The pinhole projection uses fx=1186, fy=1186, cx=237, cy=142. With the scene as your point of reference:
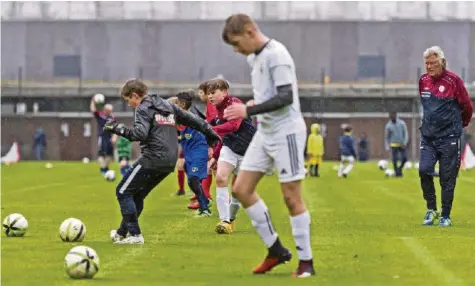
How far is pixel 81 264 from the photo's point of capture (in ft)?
32.5

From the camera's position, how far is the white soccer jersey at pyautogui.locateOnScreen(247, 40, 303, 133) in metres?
9.86

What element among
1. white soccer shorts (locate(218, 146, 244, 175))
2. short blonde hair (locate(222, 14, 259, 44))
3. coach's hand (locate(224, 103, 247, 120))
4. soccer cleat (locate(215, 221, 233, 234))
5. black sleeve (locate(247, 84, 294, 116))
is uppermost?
short blonde hair (locate(222, 14, 259, 44))

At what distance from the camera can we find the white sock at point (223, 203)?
49.1 feet

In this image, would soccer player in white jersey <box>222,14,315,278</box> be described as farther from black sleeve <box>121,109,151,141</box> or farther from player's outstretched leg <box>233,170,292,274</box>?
black sleeve <box>121,109,151,141</box>

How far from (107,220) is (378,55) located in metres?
60.4

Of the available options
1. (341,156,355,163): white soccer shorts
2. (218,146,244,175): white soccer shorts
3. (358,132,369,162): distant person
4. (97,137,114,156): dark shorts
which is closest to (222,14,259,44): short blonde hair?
(218,146,244,175): white soccer shorts

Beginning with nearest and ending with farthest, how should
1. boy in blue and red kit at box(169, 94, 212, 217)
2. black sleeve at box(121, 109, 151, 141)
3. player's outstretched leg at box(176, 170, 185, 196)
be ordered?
1. black sleeve at box(121, 109, 151, 141)
2. boy in blue and red kit at box(169, 94, 212, 217)
3. player's outstretched leg at box(176, 170, 185, 196)

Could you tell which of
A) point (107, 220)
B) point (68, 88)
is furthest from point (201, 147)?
A: point (68, 88)

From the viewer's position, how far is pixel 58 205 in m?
21.8

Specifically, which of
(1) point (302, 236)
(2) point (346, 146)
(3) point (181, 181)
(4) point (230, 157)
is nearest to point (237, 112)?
(1) point (302, 236)

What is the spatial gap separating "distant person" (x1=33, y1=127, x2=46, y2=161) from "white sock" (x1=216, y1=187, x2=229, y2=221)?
5254 cm

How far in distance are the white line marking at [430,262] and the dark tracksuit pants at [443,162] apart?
206 centimetres

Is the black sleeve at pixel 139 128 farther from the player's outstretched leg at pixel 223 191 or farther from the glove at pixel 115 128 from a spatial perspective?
the player's outstretched leg at pixel 223 191

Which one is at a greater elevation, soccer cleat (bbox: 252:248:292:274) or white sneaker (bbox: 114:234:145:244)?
soccer cleat (bbox: 252:248:292:274)
